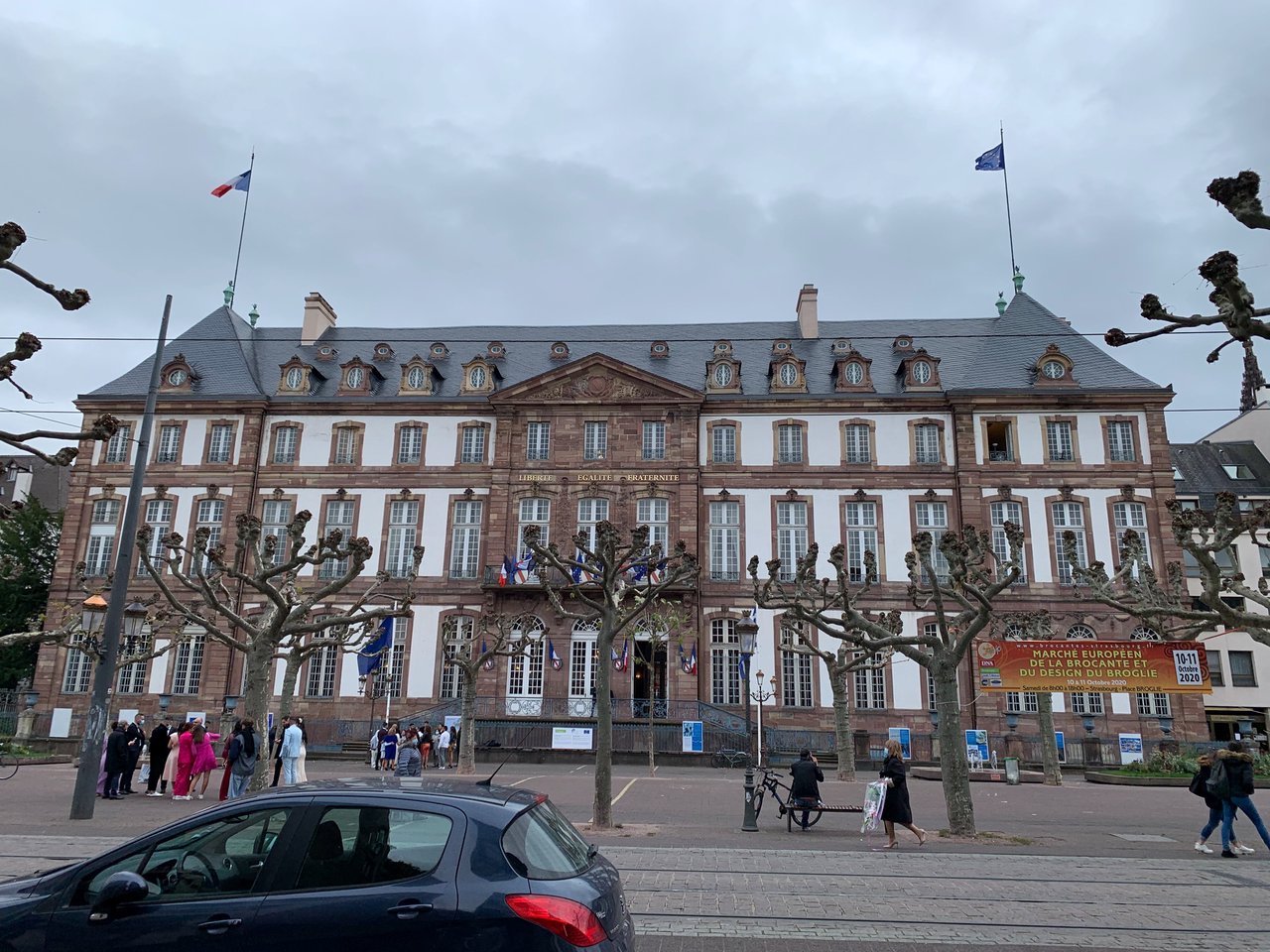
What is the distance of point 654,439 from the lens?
38.3 m

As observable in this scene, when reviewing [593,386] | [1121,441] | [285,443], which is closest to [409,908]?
[593,386]

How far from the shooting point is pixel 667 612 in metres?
35.2

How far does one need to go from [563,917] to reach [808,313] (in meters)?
40.8

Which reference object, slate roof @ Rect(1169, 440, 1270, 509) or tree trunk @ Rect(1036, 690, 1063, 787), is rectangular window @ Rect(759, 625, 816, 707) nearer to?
tree trunk @ Rect(1036, 690, 1063, 787)

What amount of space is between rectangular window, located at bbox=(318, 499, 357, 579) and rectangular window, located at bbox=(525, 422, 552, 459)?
7.57 m

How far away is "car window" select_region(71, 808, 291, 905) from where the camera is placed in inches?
187

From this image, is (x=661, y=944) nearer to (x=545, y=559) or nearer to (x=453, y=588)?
(x=545, y=559)

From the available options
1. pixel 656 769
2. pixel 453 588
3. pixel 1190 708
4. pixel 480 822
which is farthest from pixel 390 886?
pixel 1190 708

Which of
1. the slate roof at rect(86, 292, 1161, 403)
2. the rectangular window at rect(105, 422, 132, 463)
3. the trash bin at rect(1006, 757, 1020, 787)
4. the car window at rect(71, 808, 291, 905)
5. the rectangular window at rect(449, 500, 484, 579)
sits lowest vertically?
the trash bin at rect(1006, 757, 1020, 787)

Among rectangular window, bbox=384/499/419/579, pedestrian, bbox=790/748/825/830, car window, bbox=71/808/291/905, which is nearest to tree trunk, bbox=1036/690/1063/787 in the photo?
pedestrian, bbox=790/748/825/830

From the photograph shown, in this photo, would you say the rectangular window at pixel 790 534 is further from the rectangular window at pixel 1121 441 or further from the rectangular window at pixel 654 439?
the rectangular window at pixel 1121 441

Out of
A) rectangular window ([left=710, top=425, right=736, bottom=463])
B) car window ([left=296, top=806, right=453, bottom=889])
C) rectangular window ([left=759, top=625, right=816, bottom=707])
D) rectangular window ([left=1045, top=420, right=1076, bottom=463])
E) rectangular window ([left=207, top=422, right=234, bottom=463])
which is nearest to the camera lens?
car window ([left=296, top=806, right=453, bottom=889])

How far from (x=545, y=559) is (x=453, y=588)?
1767cm

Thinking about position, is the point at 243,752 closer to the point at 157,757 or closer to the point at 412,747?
the point at 157,757
